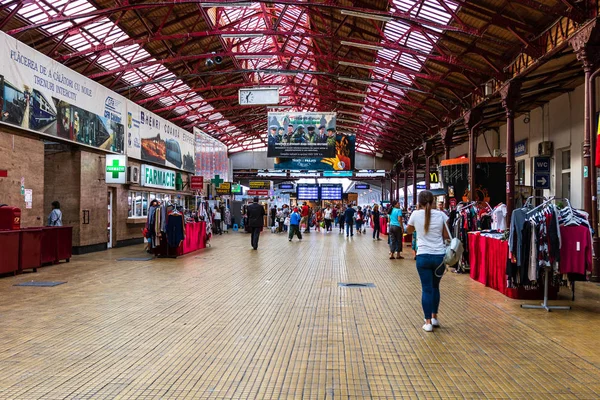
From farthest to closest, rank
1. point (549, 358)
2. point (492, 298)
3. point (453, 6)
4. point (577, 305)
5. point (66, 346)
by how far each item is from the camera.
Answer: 1. point (453, 6)
2. point (492, 298)
3. point (577, 305)
4. point (66, 346)
5. point (549, 358)

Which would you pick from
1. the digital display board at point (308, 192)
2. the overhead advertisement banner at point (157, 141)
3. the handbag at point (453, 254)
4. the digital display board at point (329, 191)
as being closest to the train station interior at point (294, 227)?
the handbag at point (453, 254)

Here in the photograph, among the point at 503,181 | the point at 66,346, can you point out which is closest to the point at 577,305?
the point at 66,346

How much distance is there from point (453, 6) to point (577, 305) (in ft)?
31.4

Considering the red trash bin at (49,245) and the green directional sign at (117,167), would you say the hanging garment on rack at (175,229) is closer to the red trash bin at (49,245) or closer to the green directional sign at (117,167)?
the red trash bin at (49,245)

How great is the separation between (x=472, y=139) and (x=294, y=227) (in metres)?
8.48

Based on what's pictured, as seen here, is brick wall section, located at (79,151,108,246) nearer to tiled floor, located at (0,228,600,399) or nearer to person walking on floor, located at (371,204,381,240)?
tiled floor, located at (0,228,600,399)

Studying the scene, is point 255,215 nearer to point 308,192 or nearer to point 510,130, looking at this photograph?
point 510,130

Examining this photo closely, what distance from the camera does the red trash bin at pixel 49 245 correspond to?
12.4m

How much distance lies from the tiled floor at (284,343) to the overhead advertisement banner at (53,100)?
17.1 ft

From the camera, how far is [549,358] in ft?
16.4

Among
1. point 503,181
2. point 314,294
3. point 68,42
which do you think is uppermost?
point 68,42

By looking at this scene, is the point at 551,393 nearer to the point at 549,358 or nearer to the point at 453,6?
the point at 549,358

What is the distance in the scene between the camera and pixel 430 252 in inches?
240

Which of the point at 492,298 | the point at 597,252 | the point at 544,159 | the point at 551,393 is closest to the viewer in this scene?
the point at 551,393
